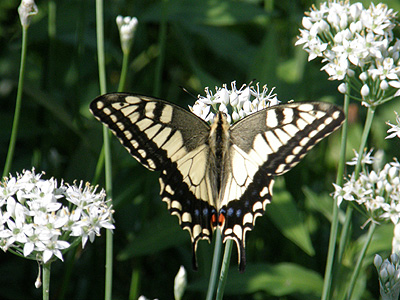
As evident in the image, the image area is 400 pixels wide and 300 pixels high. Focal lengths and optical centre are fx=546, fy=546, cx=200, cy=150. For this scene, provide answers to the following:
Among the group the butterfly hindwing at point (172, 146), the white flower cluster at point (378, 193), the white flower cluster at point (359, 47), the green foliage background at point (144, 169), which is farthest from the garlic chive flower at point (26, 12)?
the white flower cluster at point (378, 193)

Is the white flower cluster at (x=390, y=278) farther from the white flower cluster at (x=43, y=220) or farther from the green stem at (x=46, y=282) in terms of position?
the green stem at (x=46, y=282)

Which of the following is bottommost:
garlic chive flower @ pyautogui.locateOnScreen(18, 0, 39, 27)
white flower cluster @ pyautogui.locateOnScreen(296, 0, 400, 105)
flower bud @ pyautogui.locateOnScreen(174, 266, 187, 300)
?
flower bud @ pyautogui.locateOnScreen(174, 266, 187, 300)

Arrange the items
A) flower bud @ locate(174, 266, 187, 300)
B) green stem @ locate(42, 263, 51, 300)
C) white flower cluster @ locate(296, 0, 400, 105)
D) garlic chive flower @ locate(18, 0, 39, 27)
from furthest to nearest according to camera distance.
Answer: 1. garlic chive flower @ locate(18, 0, 39, 27)
2. white flower cluster @ locate(296, 0, 400, 105)
3. flower bud @ locate(174, 266, 187, 300)
4. green stem @ locate(42, 263, 51, 300)

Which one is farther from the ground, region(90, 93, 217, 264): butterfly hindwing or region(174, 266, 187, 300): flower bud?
region(90, 93, 217, 264): butterfly hindwing

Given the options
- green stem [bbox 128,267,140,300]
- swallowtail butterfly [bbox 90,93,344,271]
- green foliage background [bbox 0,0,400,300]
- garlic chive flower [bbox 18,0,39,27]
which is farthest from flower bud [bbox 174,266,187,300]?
garlic chive flower [bbox 18,0,39,27]

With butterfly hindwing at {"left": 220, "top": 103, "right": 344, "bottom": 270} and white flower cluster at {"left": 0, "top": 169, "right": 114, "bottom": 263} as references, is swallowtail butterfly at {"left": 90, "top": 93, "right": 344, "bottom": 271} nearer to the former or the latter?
butterfly hindwing at {"left": 220, "top": 103, "right": 344, "bottom": 270}

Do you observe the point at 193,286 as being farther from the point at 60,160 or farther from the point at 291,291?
the point at 60,160
